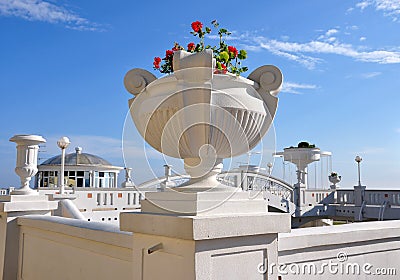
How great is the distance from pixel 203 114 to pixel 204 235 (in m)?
0.63

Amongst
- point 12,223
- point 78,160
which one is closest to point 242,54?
point 12,223

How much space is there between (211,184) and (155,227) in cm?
41

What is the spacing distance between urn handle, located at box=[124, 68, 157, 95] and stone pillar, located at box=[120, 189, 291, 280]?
747mm

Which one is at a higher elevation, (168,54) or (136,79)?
(168,54)

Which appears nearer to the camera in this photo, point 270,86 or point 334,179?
point 270,86

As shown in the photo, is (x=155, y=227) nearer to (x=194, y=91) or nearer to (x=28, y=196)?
(x=194, y=91)

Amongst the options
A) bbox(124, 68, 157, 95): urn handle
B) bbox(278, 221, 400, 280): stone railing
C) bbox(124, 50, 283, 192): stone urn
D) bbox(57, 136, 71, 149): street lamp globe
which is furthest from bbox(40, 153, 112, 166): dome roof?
bbox(124, 50, 283, 192): stone urn

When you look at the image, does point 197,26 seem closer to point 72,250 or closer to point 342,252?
point 342,252

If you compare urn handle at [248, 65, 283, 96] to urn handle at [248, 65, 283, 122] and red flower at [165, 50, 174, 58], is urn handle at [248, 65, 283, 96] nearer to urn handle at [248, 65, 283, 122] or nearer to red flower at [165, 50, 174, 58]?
urn handle at [248, 65, 283, 122]

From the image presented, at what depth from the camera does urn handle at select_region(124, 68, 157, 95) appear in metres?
2.44

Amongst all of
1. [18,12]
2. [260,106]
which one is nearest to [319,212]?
[18,12]

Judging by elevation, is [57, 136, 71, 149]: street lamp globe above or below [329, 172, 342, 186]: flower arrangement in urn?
above

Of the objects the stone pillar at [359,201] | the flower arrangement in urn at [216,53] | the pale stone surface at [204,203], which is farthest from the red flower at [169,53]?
the stone pillar at [359,201]

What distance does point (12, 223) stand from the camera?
4312mm
